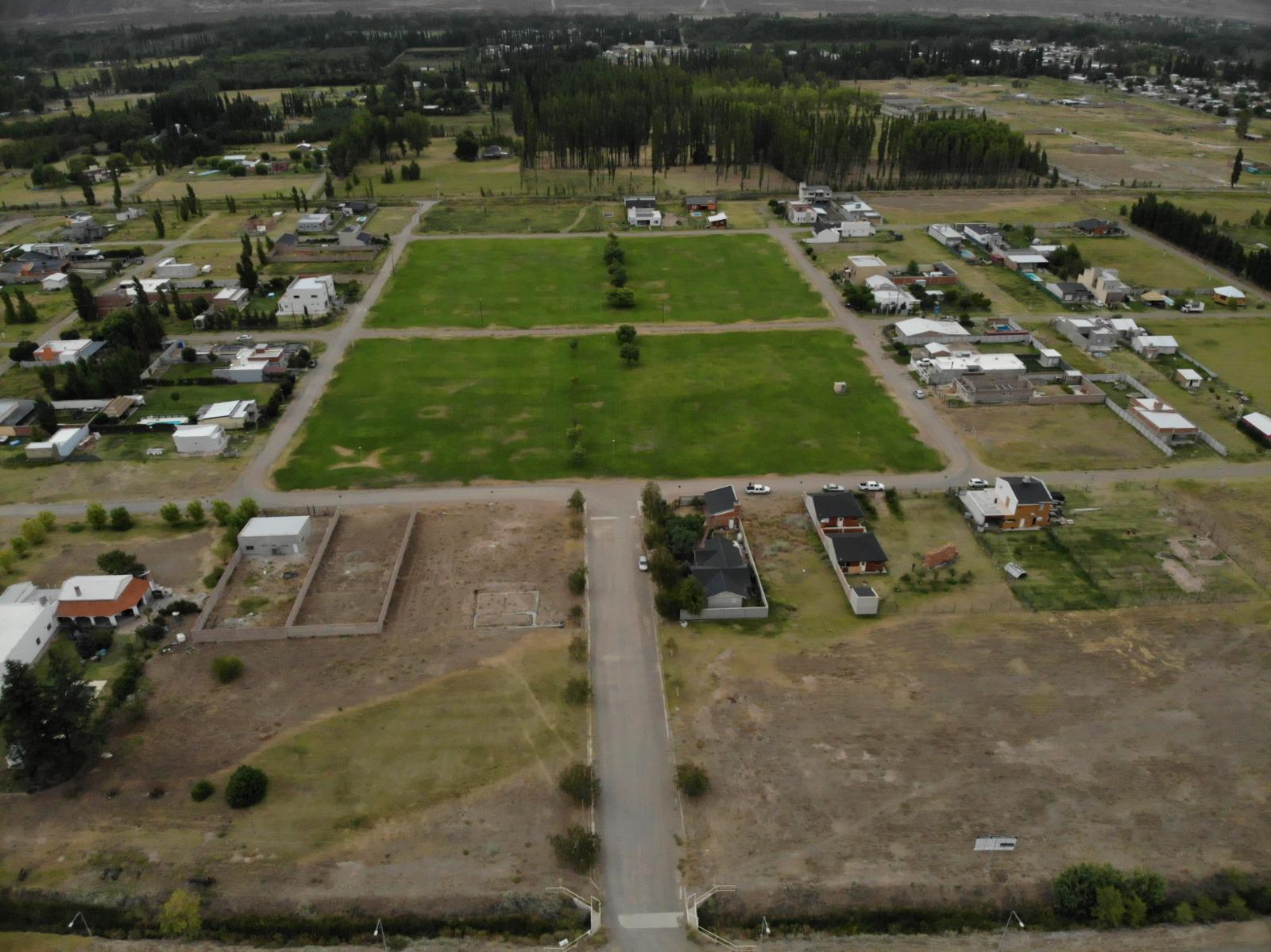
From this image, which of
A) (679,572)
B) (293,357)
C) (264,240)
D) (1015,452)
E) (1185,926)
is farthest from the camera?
(264,240)

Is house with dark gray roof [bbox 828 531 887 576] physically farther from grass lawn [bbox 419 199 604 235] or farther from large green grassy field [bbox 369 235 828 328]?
grass lawn [bbox 419 199 604 235]

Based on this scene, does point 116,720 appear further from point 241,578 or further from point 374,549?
point 374,549

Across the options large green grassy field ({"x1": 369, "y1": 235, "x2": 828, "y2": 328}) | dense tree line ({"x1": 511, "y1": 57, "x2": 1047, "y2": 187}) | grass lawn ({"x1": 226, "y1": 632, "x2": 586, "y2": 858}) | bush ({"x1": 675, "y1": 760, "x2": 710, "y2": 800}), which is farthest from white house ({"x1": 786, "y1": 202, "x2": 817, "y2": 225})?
bush ({"x1": 675, "y1": 760, "x2": 710, "y2": 800})

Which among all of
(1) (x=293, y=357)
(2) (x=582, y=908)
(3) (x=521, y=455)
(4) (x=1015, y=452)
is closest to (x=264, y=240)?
(1) (x=293, y=357)

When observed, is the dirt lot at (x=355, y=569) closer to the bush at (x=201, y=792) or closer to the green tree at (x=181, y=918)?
the bush at (x=201, y=792)

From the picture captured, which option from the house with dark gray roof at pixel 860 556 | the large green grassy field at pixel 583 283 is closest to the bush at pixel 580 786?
the house with dark gray roof at pixel 860 556

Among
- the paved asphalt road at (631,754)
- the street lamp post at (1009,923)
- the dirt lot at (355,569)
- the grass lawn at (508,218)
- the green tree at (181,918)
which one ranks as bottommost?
the street lamp post at (1009,923)

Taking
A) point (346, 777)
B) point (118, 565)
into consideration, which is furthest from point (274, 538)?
point (346, 777)
